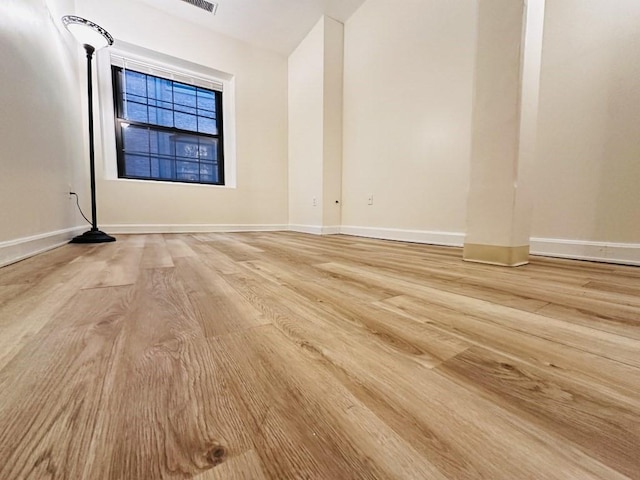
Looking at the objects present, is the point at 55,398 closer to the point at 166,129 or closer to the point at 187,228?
the point at 187,228

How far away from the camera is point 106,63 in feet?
8.88

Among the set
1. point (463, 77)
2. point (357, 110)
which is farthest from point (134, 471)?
point (357, 110)

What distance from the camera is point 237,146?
334 centimetres

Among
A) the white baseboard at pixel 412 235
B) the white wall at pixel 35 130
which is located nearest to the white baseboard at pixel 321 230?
the white baseboard at pixel 412 235

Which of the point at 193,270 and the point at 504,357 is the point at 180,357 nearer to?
the point at 504,357

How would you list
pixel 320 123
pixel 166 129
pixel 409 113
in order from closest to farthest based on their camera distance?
pixel 409 113, pixel 320 123, pixel 166 129

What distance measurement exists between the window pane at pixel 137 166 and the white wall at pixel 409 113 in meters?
2.22

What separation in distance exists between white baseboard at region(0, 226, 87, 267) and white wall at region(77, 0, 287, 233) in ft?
3.18

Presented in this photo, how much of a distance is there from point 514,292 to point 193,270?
3.83 feet

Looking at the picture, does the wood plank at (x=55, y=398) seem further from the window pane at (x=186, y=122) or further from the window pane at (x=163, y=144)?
the window pane at (x=186, y=122)

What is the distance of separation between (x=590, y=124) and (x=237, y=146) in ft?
10.4

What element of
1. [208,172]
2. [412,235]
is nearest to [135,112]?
[208,172]

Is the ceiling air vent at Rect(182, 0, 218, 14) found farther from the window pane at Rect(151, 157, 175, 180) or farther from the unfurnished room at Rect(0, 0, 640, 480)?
the window pane at Rect(151, 157, 175, 180)

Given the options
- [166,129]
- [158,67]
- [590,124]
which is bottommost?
[590,124]
